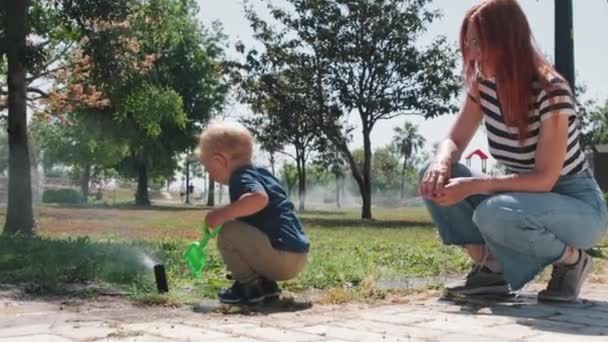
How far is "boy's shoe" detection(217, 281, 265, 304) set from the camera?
3.63 metres

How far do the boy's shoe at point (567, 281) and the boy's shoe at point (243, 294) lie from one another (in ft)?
4.15

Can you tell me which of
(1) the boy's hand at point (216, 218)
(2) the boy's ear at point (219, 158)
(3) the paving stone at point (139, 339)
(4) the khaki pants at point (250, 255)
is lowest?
(3) the paving stone at point (139, 339)

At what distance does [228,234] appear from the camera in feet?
11.9

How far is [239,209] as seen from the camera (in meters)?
3.51

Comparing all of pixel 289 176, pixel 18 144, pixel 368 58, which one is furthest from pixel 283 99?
pixel 289 176

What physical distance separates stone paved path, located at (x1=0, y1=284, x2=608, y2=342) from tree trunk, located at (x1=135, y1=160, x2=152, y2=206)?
37733 millimetres

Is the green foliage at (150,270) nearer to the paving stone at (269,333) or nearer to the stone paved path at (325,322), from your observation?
the stone paved path at (325,322)

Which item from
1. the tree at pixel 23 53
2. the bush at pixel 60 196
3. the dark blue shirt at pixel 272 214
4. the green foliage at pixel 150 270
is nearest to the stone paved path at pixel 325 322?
the dark blue shirt at pixel 272 214

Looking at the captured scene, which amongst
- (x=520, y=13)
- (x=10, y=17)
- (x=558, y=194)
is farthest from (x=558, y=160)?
(x=10, y=17)

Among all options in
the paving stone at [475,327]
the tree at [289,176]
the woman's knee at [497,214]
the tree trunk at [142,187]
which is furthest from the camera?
the tree at [289,176]

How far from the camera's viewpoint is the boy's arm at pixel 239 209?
351 centimetres

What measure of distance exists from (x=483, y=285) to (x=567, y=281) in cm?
37

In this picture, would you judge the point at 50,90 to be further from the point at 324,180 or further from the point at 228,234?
the point at 324,180

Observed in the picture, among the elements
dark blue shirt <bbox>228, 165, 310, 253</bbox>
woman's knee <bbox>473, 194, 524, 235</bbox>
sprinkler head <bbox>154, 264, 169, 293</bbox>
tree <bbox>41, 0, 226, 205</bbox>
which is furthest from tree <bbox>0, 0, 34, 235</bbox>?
woman's knee <bbox>473, 194, 524, 235</bbox>
